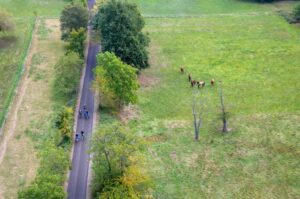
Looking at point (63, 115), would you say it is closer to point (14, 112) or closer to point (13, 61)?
point (14, 112)

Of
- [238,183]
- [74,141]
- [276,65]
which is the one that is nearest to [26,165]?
[74,141]

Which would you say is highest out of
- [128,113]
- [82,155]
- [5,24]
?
[5,24]

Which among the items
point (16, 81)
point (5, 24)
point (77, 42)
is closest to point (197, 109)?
point (77, 42)

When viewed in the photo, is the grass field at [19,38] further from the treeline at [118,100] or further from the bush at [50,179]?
the bush at [50,179]

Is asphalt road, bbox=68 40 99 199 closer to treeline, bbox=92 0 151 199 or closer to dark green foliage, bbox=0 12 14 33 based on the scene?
treeline, bbox=92 0 151 199

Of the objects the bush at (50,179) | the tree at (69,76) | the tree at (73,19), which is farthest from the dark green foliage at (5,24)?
the bush at (50,179)

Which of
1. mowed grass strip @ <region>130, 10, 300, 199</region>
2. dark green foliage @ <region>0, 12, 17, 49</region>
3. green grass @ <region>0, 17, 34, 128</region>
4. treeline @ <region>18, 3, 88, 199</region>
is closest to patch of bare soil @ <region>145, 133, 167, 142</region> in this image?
mowed grass strip @ <region>130, 10, 300, 199</region>

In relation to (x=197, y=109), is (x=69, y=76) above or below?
above
